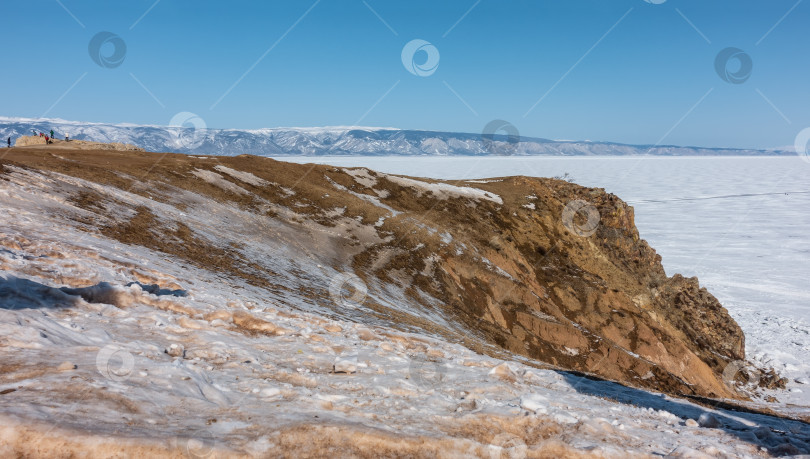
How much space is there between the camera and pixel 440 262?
2509 centimetres

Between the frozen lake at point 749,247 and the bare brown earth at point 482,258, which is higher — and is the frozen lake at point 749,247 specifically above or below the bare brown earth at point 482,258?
above

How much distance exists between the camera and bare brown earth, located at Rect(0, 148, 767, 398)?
18672mm

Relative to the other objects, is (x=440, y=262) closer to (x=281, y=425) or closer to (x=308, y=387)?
(x=308, y=387)

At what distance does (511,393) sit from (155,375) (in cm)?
546

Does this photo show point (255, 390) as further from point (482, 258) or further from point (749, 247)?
point (749, 247)

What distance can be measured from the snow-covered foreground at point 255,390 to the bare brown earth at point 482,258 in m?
4.46

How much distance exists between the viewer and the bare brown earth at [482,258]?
18672mm

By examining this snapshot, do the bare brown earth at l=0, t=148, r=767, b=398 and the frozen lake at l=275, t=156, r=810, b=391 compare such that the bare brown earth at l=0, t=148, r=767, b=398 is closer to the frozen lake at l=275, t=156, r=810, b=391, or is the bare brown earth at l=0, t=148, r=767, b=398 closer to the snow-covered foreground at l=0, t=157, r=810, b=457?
the snow-covered foreground at l=0, t=157, r=810, b=457

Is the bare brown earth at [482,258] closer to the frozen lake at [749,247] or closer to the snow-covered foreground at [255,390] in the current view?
the snow-covered foreground at [255,390]

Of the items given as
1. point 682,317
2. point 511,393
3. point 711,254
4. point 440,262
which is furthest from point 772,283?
point 511,393

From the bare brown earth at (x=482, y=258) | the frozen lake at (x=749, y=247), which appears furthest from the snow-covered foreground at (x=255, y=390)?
the frozen lake at (x=749, y=247)

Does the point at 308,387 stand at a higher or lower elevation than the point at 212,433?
higher

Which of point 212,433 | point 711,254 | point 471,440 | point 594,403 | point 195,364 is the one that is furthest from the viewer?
point 711,254

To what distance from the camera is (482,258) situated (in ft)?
90.2
